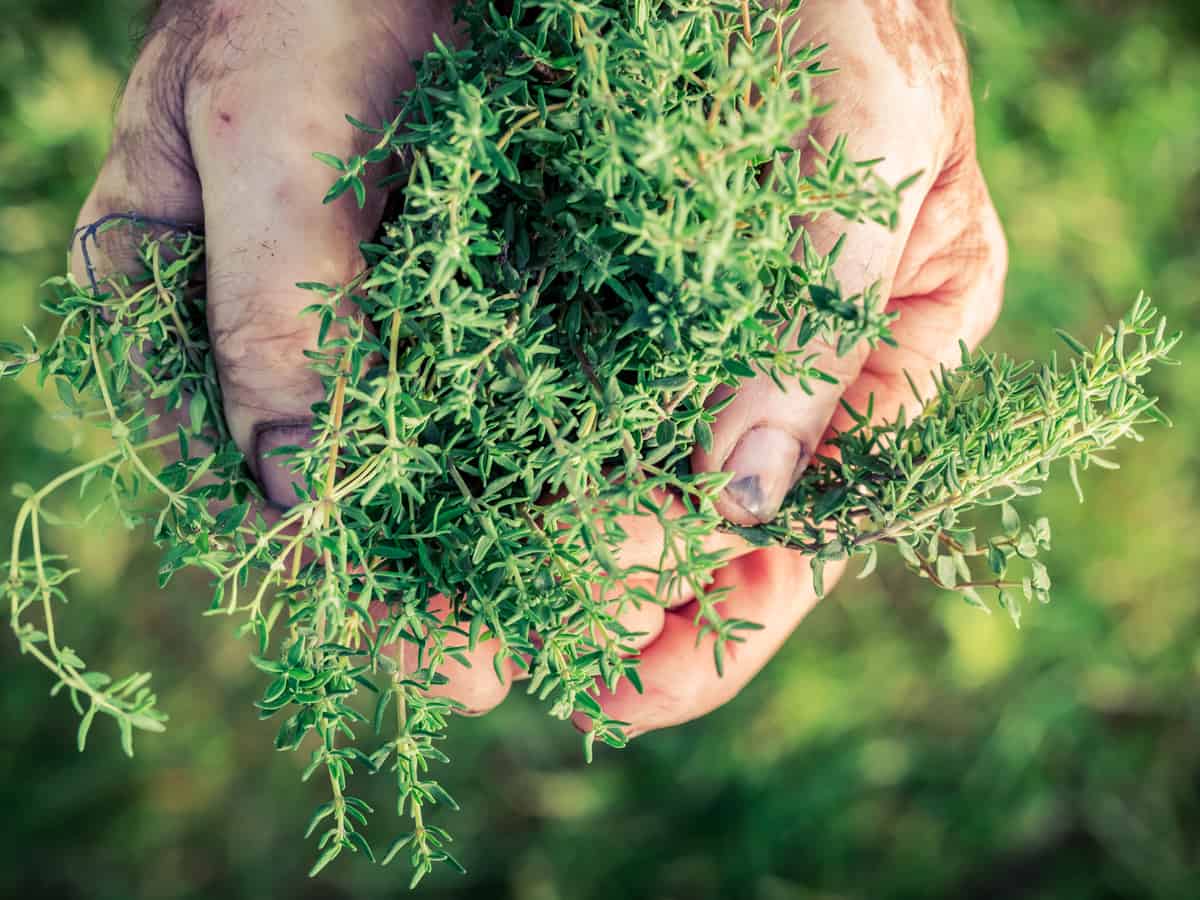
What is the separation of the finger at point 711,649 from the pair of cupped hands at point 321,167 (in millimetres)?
332

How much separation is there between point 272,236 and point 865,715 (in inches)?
111

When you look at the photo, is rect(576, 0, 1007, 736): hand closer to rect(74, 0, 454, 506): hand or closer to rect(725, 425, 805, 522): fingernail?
rect(725, 425, 805, 522): fingernail

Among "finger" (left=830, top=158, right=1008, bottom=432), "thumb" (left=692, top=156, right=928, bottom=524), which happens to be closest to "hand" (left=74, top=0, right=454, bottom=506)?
"thumb" (left=692, top=156, right=928, bottom=524)

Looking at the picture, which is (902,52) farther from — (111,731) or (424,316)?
(111,731)

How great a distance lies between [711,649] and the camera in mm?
2404

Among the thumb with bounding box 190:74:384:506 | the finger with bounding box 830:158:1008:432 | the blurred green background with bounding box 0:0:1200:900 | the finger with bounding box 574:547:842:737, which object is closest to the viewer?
the thumb with bounding box 190:74:384:506

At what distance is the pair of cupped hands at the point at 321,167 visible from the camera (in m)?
1.69

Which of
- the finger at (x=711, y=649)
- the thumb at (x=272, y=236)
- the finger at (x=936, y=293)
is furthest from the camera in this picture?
the finger at (x=711, y=649)

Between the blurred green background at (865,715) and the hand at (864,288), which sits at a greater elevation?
the hand at (864,288)

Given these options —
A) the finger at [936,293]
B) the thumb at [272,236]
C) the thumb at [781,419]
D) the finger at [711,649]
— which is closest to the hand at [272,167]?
the thumb at [272,236]

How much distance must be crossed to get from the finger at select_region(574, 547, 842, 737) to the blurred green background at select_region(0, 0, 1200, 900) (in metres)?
1.26

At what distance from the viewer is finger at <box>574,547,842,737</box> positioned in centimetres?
234

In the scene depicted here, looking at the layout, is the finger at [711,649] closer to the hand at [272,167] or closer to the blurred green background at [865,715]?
the hand at [272,167]

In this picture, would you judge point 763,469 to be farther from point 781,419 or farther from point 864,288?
point 864,288
